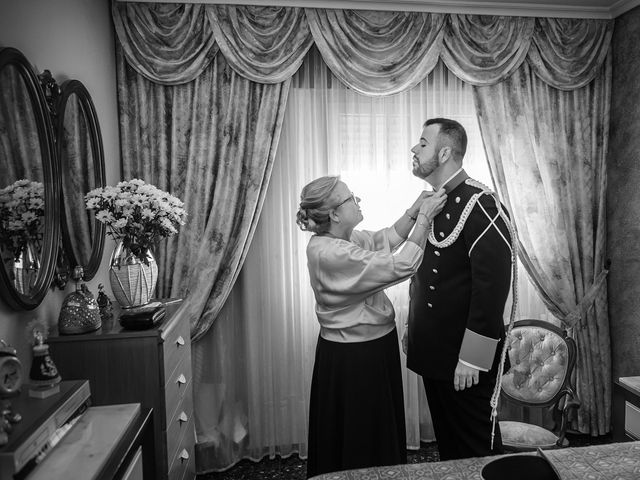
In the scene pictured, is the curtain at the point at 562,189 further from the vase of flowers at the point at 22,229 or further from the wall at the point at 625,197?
the vase of flowers at the point at 22,229

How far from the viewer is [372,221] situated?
314cm

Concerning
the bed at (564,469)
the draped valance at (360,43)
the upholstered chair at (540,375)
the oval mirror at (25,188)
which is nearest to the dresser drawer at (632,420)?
the upholstered chair at (540,375)

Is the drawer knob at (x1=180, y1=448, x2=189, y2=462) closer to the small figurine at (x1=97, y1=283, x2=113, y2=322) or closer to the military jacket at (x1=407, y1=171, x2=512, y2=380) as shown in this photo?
the small figurine at (x1=97, y1=283, x2=113, y2=322)

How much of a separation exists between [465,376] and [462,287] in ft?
1.22

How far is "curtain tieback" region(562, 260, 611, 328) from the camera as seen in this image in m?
3.23

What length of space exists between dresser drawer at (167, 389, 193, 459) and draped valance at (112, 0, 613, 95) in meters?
1.88

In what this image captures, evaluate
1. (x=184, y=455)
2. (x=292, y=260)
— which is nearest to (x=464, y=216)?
(x=292, y=260)

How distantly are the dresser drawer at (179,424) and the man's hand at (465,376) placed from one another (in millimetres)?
1221

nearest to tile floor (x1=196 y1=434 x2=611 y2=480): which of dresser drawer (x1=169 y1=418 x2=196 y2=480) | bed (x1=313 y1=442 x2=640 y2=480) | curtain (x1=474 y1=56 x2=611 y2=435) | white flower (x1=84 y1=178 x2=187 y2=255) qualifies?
dresser drawer (x1=169 y1=418 x2=196 y2=480)

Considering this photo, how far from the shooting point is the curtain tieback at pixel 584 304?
3.23 m

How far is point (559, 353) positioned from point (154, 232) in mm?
2279

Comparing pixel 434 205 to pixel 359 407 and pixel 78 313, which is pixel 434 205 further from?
pixel 78 313

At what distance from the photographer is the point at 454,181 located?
2.11m

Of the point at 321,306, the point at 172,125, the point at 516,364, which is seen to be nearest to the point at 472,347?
the point at 321,306
